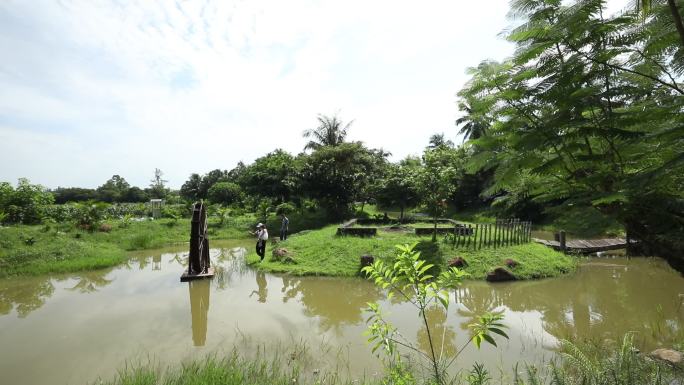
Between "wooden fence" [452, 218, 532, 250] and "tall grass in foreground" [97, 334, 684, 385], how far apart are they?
7.20 meters

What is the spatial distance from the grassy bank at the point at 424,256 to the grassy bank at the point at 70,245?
7194mm

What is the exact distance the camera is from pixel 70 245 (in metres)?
16.4

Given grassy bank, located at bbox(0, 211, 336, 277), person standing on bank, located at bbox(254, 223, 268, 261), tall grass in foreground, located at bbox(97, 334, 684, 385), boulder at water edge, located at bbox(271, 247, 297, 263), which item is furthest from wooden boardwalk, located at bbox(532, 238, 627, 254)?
grassy bank, located at bbox(0, 211, 336, 277)

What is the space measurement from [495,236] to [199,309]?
10577mm

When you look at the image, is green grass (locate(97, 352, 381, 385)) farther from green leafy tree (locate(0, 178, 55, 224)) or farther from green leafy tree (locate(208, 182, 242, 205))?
green leafy tree (locate(208, 182, 242, 205))

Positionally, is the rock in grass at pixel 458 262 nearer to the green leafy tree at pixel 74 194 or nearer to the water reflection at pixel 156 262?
Answer: the water reflection at pixel 156 262

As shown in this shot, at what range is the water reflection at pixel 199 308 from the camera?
24.5ft

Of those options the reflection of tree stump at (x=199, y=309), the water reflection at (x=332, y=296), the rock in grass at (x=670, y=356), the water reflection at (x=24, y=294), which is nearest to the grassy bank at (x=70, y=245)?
the water reflection at (x=24, y=294)

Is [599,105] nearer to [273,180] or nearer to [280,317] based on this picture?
[280,317]

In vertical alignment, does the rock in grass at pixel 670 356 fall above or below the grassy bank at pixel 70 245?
above

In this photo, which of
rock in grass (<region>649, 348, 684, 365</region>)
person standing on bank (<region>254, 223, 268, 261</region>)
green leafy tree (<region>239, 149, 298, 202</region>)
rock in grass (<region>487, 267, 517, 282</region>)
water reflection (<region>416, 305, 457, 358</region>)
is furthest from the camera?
green leafy tree (<region>239, 149, 298, 202</region>)

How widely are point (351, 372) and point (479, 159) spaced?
4015 mm

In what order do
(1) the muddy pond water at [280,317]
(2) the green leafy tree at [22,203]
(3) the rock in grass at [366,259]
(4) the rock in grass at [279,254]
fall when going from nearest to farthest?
1. (1) the muddy pond water at [280,317]
2. (3) the rock in grass at [366,259]
3. (4) the rock in grass at [279,254]
4. (2) the green leafy tree at [22,203]

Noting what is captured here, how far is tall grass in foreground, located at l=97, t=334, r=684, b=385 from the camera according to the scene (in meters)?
Result: 4.14
